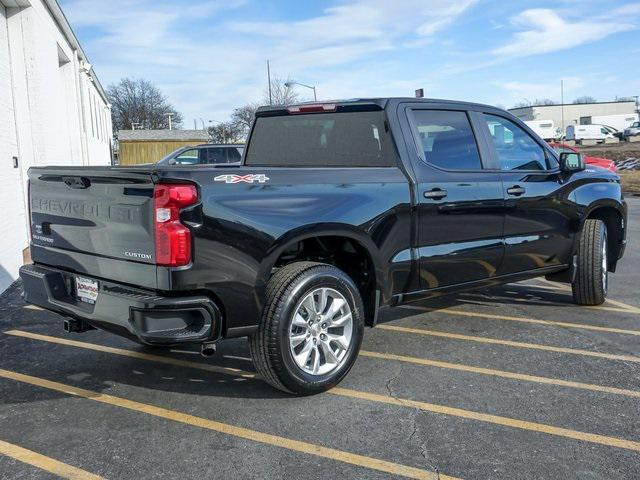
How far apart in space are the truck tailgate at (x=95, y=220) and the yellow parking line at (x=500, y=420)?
5.12 feet

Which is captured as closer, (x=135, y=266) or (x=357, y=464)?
(x=357, y=464)

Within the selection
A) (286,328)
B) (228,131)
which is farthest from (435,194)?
(228,131)

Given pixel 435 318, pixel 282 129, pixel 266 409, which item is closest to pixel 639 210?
pixel 435 318

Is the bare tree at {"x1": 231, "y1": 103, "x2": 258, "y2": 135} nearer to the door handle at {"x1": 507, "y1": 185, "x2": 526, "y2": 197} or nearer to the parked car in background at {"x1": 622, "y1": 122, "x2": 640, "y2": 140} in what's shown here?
the parked car in background at {"x1": 622, "y1": 122, "x2": 640, "y2": 140}

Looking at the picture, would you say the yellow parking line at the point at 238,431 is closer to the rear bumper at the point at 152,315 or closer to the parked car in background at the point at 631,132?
the rear bumper at the point at 152,315

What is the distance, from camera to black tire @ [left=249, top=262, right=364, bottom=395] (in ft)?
12.3

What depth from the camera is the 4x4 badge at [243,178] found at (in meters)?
3.56

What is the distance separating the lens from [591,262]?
6.03 metres

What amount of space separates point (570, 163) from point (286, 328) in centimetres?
337

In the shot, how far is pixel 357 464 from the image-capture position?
3.15 m

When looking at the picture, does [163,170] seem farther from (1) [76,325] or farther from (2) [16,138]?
(2) [16,138]

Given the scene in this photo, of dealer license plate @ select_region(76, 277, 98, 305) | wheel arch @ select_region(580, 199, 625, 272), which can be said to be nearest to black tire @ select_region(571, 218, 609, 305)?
wheel arch @ select_region(580, 199, 625, 272)

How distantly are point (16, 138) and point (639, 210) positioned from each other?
14.4 meters

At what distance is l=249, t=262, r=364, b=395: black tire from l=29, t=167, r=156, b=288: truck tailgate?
2.37 feet
